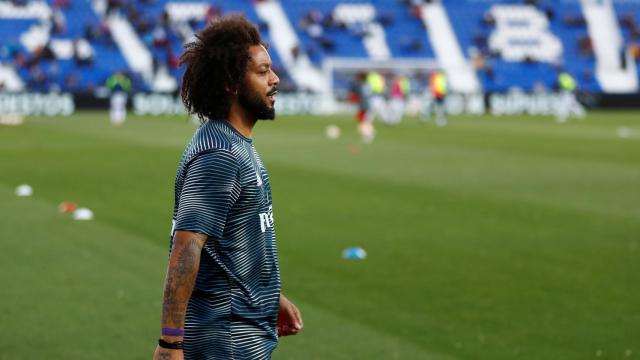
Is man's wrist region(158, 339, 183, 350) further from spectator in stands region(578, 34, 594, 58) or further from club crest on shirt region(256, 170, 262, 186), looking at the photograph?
spectator in stands region(578, 34, 594, 58)

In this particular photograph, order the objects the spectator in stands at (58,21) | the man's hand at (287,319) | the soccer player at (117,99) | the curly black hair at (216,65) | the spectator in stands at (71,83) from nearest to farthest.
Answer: the curly black hair at (216,65)
the man's hand at (287,319)
the soccer player at (117,99)
the spectator in stands at (71,83)
the spectator in stands at (58,21)

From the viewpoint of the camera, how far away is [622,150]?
29.7m

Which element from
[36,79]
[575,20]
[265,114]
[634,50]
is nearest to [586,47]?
[575,20]

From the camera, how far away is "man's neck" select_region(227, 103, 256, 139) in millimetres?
4312

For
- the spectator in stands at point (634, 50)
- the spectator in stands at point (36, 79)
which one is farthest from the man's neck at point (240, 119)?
the spectator in stands at point (634, 50)

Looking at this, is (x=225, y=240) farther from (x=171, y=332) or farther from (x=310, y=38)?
(x=310, y=38)

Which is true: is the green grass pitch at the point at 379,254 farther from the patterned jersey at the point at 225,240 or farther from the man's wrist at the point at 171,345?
the man's wrist at the point at 171,345

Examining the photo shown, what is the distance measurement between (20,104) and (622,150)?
28.4 meters

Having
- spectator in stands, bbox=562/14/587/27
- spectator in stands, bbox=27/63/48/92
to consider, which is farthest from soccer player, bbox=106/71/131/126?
spectator in stands, bbox=562/14/587/27

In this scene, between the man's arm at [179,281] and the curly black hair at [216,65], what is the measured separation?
0.51 m

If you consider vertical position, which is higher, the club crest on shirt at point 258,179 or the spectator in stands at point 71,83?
the club crest on shirt at point 258,179

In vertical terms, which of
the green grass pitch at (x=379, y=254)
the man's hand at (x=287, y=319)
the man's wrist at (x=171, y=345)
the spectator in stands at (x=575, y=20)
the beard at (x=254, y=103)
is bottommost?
the spectator in stands at (x=575, y=20)

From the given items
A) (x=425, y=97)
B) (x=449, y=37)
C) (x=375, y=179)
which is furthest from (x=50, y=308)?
(x=449, y=37)

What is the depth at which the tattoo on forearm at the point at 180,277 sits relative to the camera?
160 inches
